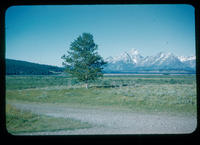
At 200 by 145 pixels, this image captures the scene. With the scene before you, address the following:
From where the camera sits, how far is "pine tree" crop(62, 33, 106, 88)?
635 inches

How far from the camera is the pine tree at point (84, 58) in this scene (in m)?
16.1

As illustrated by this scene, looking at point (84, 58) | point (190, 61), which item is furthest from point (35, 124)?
point (190, 61)

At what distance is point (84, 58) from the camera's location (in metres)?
16.4

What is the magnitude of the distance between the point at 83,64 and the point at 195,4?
532 inches

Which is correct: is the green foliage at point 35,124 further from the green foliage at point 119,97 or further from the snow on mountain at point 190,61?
the snow on mountain at point 190,61

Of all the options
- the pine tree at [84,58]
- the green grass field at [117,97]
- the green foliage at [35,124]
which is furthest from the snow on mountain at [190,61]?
the pine tree at [84,58]

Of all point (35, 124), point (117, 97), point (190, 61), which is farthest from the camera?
point (190, 61)

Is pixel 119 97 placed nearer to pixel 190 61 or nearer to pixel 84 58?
pixel 84 58

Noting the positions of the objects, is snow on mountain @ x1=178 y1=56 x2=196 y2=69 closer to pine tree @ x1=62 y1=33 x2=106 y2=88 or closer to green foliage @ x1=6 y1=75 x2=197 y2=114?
green foliage @ x1=6 y1=75 x2=197 y2=114

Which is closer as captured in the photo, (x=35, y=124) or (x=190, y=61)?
(x=35, y=124)
